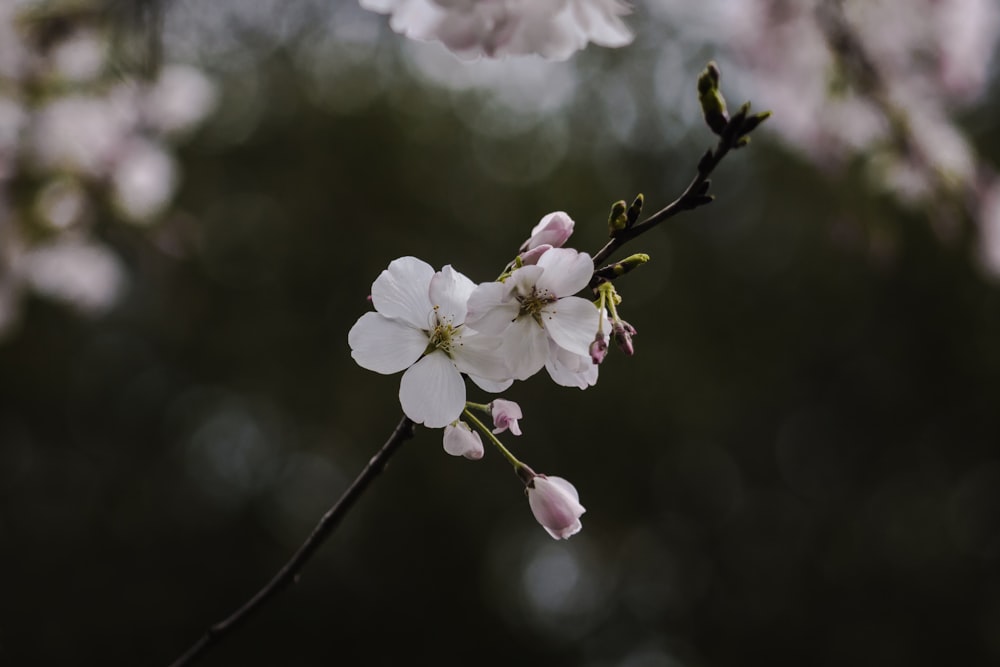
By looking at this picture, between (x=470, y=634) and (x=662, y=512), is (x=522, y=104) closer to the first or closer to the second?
(x=662, y=512)

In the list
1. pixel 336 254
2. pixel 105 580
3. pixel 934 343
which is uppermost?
pixel 934 343

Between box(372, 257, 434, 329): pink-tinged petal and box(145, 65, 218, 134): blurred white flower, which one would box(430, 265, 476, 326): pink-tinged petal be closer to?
box(372, 257, 434, 329): pink-tinged petal

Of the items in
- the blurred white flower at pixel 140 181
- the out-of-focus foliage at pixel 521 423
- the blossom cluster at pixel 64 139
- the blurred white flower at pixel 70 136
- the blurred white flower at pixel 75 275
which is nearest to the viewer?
the blossom cluster at pixel 64 139

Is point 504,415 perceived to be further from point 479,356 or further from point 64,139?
point 64,139

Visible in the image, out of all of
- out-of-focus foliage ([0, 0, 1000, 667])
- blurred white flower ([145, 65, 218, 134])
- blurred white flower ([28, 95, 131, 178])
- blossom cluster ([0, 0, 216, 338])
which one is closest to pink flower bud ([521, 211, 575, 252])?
blossom cluster ([0, 0, 216, 338])

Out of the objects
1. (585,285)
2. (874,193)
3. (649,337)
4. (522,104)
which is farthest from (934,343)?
(585,285)

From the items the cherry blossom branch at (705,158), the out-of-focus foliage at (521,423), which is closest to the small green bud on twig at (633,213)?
the cherry blossom branch at (705,158)

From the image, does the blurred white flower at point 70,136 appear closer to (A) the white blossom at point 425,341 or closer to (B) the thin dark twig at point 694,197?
(A) the white blossom at point 425,341
